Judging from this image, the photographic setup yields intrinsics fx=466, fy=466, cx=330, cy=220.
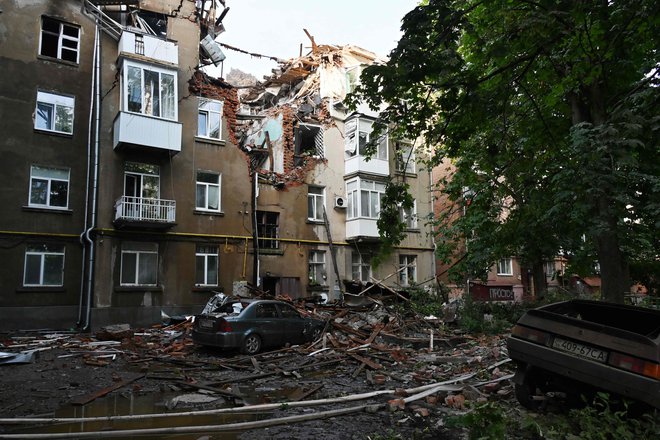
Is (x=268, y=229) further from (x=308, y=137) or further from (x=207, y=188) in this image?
(x=308, y=137)

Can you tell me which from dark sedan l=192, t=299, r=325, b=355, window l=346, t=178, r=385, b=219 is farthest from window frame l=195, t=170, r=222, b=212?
dark sedan l=192, t=299, r=325, b=355

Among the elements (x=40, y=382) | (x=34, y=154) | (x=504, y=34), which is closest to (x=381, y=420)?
(x=504, y=34)

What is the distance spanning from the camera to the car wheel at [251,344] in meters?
12.5

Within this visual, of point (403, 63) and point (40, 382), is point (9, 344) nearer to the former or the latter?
point (40, 382)

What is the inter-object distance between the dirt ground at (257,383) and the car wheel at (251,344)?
0.48 meters

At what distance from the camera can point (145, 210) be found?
19438 millimetres

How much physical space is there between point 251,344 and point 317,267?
40.7 ft

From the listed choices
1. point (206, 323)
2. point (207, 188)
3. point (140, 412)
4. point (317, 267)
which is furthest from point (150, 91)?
point (140, 412)

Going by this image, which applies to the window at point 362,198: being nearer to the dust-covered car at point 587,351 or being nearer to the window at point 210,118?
the window at point 210,118

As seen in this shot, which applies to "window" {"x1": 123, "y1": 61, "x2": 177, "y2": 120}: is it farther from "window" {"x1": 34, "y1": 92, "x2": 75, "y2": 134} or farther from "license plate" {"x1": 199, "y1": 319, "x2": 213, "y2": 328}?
"license plate" {"x1": 199, "y1": 319, "x2": 213, "y2": 328}

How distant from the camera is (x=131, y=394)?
8336mm

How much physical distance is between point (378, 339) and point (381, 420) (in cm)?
850

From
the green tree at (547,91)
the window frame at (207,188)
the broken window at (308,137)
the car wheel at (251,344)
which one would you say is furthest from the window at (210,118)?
the green tree at (547,91)

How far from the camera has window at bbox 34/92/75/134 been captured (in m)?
18.9
